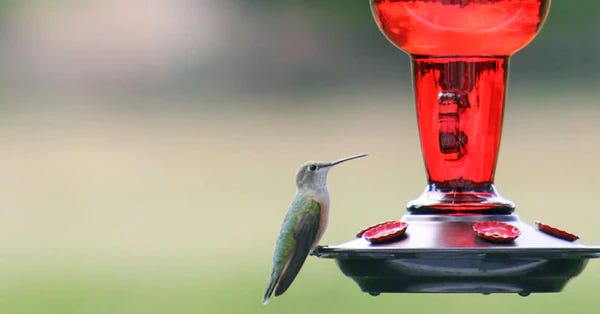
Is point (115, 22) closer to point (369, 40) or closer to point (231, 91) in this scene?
point (231, 91)

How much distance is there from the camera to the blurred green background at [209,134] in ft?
89.8

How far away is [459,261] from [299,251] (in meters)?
1.43

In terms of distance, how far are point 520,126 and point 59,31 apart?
31.6 feet

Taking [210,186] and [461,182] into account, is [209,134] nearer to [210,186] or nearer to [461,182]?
[210,186]

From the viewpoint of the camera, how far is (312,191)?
600 centimetres

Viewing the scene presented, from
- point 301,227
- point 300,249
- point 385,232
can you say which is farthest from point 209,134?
point 385,232

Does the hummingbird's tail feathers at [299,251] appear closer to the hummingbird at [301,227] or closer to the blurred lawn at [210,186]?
the hummingbird at [301,227]

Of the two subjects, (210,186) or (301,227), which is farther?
(210,186)

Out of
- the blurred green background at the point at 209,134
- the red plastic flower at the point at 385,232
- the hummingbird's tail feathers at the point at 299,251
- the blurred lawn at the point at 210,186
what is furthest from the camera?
the blurred green background at the point at 209,134

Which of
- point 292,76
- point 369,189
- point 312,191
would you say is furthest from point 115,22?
point 312,191

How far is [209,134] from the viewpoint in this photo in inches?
1238

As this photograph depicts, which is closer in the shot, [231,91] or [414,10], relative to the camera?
[414,10]

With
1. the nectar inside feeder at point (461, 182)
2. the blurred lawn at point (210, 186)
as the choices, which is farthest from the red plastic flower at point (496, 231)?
the blurred lawn at point (210, 186)

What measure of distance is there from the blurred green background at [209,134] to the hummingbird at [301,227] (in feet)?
62.4
